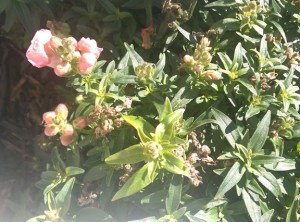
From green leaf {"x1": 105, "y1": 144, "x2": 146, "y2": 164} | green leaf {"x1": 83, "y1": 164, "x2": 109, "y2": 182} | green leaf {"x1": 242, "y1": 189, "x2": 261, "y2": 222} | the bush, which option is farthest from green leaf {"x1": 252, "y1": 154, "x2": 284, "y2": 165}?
green leaf {"x1": 83, "y1": 164, "x2": 109, "y2": 182}

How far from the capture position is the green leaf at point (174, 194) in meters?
1.87

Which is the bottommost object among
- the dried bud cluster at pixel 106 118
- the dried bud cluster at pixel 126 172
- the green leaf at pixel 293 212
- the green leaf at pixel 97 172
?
the green leaf at pixel 293 212

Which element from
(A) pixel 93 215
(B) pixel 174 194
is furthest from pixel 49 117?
(B) pixel 174 194

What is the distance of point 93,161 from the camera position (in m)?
2.11

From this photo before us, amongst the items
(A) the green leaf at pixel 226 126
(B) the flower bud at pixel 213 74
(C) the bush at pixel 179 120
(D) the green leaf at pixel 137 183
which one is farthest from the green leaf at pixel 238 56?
(D) the green leaf at pixel 137 183

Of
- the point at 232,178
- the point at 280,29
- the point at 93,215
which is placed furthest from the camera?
the point at 280,29

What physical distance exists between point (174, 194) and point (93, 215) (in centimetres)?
35

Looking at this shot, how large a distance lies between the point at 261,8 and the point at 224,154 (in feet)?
2.34

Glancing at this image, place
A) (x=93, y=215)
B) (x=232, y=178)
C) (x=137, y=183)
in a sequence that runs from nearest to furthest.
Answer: (x=137, y=183) < (x=232, y=178) < (x=93, y=215)

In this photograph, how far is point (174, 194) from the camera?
188cm

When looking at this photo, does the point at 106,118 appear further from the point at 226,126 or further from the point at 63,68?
the point at 226,126

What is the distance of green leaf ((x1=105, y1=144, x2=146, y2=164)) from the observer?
1731 mm

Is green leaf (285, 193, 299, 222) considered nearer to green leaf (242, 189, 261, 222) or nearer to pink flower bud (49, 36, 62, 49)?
green leaf (242, 189, 261, 222)

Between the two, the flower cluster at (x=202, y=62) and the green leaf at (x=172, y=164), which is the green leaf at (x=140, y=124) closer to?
the green leaf at (x=172, y=164)
